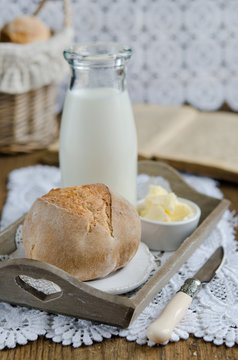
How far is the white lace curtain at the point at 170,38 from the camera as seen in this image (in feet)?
5.67

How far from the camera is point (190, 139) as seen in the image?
1.44 metres

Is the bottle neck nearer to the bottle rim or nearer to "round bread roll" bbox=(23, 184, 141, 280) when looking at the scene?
the bottle rim

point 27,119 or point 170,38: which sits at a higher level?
point 170,38

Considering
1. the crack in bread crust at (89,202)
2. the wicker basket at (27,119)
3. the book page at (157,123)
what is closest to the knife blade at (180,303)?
the crack in bread crust at (89,202)

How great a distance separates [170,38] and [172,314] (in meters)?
1.35

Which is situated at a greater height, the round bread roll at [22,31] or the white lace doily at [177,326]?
the round bread roll at [22,31]

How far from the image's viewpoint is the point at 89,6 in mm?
1738

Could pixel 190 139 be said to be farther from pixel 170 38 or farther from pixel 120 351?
pixel 120 351

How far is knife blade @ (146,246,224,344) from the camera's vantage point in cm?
61

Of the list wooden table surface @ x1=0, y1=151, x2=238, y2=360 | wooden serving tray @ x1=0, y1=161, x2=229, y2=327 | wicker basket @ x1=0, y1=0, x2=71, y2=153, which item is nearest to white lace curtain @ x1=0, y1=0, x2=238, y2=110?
wicker basket @ x1=0, y1=0, x2=71, y2=153

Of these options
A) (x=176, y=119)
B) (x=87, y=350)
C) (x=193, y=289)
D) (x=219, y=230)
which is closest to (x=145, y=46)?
(x=176, y=119)

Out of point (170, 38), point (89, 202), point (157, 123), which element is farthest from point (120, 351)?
point (170, 38)

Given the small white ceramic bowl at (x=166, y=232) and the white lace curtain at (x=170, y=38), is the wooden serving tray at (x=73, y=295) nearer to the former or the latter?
the small white ceramic bowl at (x=166, y=232)

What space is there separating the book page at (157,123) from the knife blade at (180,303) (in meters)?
0.57
